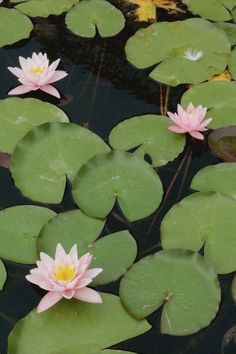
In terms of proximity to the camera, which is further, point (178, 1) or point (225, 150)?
point (178, 1)

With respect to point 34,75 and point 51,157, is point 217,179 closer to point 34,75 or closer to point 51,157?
point 51,157

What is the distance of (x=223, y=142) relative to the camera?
237cm

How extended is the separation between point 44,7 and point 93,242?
5.33 feet

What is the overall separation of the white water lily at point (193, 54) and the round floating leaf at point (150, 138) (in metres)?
0.45

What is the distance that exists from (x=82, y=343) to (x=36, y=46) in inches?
68.9

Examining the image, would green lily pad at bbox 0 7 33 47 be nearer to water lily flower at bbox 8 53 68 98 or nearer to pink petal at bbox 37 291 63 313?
water lily flower at bbox 8 53 68 98

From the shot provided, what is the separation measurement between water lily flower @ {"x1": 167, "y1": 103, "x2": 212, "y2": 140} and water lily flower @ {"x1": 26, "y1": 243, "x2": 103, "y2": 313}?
2.55 feet

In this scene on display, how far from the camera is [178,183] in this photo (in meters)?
2.26

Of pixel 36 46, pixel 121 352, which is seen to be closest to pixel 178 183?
pixel 121 352

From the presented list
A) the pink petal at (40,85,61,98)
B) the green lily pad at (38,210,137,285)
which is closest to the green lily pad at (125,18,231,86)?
the pink petal at (40,85,61,98)

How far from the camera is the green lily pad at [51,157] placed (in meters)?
2.15

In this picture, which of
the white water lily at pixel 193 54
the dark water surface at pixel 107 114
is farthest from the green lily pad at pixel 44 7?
the white water lily at pixel 193 54

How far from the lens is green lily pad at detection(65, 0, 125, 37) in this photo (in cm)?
295

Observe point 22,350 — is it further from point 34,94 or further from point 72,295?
point 34,94
